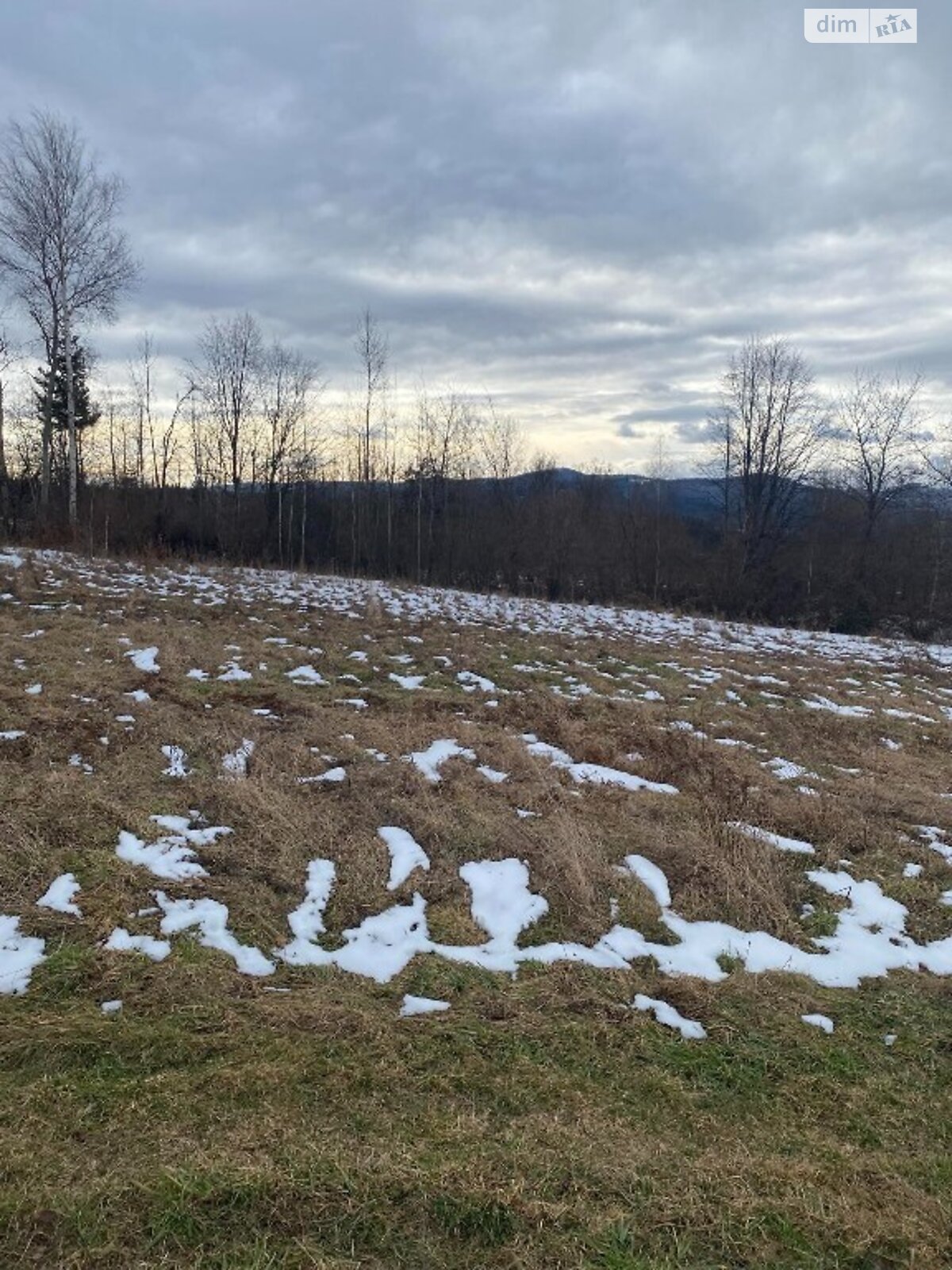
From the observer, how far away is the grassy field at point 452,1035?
7.04ft

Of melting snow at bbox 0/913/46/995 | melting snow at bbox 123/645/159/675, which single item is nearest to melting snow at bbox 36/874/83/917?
melting snow at bbox 0/913/46/995

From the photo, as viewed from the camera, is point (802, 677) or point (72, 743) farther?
point (802, 677)

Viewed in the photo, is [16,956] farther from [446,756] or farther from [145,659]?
[145,659]

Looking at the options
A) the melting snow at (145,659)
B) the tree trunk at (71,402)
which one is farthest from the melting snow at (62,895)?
the tree trunk at (71,402)

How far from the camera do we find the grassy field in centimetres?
215

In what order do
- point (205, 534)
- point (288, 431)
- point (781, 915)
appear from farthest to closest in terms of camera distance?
1. point (288, 431)
2. point (205, 534)
3. point (781, 915)

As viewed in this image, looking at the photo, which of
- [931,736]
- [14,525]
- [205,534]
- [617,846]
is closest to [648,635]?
[931,736]

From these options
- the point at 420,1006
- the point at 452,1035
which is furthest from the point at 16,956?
the point at 452,1035

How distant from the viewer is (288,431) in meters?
37.2

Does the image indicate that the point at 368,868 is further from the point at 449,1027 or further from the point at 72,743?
the point at 72,743

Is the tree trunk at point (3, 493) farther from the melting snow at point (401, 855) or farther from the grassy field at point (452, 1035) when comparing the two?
the melting snow at point (401, 855)

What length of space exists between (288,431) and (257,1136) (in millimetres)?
37796

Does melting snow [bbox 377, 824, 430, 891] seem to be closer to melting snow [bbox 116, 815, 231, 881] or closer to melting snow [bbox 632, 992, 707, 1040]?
melting snow [bbox 116, 815, 231, 881]

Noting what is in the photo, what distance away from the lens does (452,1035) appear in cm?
304
